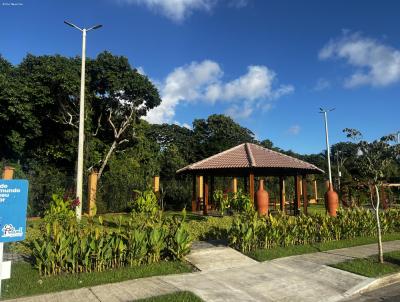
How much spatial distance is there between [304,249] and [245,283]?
11.9 feet

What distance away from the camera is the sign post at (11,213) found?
627cm

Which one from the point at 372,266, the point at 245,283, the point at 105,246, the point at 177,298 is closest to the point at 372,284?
the point at 372,266

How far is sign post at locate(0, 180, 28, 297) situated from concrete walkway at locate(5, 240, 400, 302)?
89 centimetres

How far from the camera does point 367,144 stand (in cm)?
1034

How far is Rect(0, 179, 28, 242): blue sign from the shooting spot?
629cm

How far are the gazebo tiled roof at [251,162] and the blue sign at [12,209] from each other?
12680mm

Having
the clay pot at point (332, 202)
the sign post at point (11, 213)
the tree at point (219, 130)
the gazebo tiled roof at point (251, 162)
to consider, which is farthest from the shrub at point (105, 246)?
the tree at point (219, 130)

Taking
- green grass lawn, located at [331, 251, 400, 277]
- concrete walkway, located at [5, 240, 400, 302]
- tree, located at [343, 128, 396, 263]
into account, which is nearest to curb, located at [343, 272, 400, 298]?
concrete walkway, located at [5, 240, 400, 302]

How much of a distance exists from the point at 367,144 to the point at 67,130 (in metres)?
23.6

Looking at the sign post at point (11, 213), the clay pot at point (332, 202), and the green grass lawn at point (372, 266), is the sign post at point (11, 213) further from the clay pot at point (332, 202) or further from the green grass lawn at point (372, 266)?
the clay pot at point (332, 202)

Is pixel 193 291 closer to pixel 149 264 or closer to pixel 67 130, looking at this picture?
pixel 149 264

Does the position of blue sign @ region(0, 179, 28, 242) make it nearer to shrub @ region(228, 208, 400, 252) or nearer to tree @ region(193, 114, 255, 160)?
shrub @ region(228, 208, 400, 252)

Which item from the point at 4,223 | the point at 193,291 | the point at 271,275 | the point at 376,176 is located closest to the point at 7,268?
the point at 4,223

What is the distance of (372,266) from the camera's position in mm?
8836
